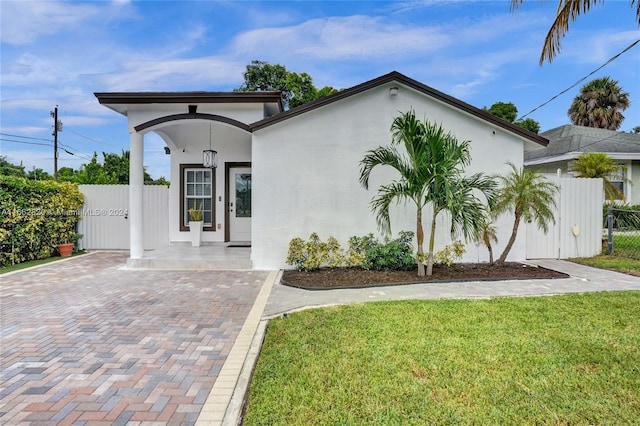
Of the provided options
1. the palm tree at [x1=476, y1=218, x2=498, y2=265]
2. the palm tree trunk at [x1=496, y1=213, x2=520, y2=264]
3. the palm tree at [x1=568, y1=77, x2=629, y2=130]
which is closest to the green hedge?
the palm tree at [x1=476, y1=218, x2=498, y2=265]

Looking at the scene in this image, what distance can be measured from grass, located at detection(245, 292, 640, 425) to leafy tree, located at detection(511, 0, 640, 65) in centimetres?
626

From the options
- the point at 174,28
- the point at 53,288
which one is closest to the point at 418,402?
the point at 53,288

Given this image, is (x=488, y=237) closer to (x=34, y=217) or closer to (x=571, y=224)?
(x=571, y=224)

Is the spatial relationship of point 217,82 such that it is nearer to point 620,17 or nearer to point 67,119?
point 67,119

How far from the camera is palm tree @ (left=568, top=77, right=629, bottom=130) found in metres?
26.1

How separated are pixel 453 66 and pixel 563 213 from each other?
11082mm

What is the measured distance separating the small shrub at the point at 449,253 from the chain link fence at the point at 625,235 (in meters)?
5.35

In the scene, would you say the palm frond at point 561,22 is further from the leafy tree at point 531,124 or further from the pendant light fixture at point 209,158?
the leafy tree at point 531,124

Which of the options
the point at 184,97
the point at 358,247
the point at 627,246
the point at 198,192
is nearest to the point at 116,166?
the point at 198,192

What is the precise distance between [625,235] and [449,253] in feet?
29.6

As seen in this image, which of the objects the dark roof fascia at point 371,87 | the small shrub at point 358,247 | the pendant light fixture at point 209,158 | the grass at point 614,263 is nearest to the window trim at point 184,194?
the pendant light fixture at point 209,158

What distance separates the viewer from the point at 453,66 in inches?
699

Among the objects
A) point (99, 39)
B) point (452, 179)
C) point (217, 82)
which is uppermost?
point (217, 82)

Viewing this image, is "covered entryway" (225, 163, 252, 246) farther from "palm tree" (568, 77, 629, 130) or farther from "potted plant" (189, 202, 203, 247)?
"palm tree" (568, 77, 629, 130)
